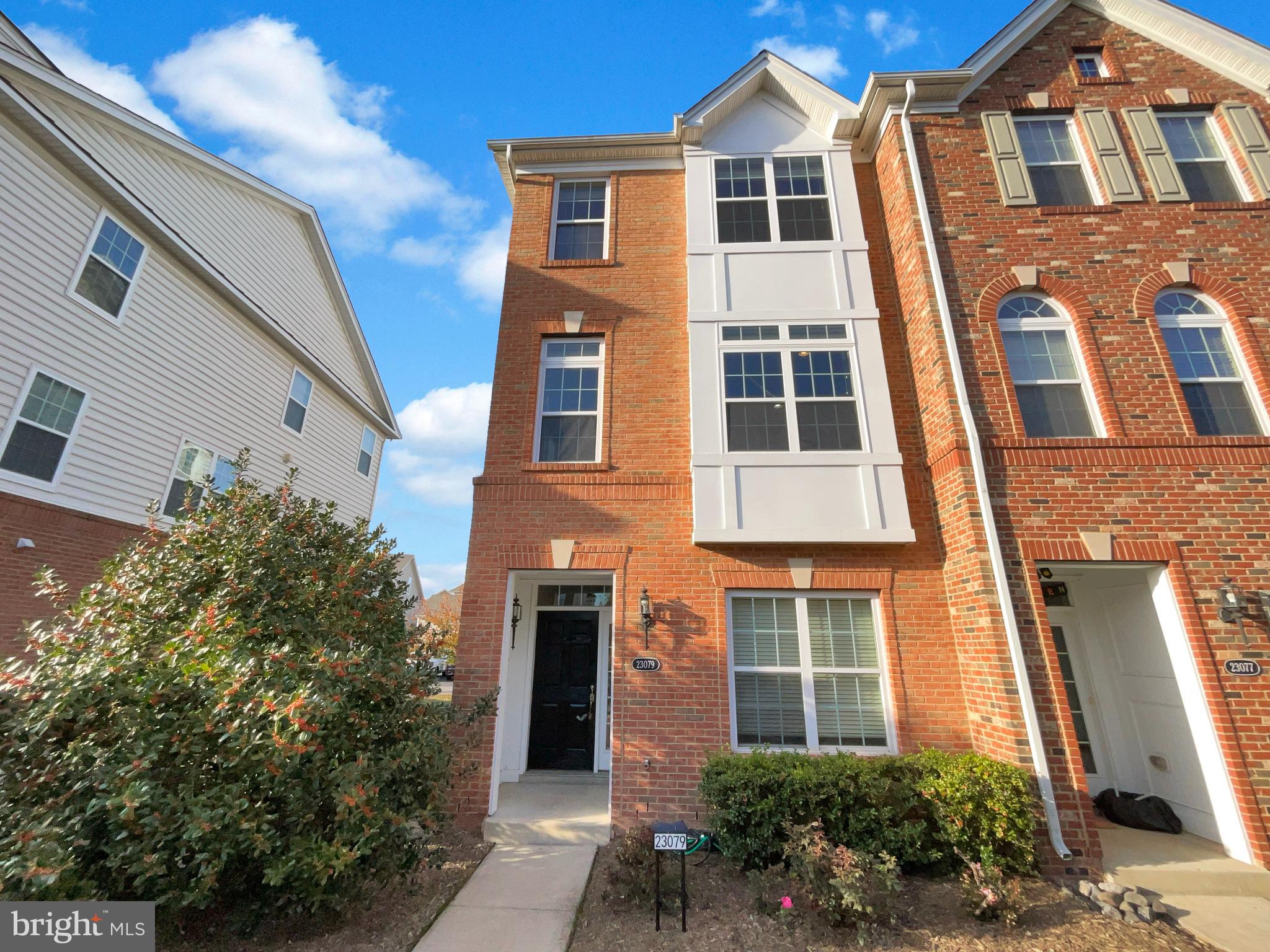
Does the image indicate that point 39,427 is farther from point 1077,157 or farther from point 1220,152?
point 1220,152

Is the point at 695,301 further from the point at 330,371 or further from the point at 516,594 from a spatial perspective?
the point at 330,371

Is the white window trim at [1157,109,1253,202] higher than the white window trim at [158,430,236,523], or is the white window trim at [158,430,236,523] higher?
the white window trim at [1157,109,1253,202]

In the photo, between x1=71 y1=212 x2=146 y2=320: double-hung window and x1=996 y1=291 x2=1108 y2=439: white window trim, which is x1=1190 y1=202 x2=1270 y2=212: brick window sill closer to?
x1=996 y1=291 x2=1108 y2=439: white window trim

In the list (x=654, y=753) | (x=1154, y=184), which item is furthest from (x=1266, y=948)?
(x=1154, y=184)

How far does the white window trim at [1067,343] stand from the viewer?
6.45 meters

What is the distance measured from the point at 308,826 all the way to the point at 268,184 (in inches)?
574

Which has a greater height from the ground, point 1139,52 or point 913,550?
point 1139,52

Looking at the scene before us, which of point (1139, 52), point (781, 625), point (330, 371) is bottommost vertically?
point (781, 625)

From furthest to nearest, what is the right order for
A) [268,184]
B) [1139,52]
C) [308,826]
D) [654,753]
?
[268,184], [1139,52], [654,753], [308,826]

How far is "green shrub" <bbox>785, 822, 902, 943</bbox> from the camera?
402 cm

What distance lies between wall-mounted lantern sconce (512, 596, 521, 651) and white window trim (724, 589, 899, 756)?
9.74 ft

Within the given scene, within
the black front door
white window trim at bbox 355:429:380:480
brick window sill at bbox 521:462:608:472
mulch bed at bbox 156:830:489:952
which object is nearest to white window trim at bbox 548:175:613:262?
brick window sill at bbox 521:462:608:472

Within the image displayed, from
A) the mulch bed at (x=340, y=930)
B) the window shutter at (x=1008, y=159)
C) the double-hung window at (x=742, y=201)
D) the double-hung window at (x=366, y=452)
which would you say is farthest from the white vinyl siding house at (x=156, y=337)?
the window shutter at (x=1008, y=159)

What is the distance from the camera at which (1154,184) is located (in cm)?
733
